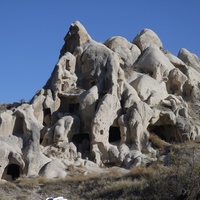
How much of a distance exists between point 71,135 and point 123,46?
11.3 metres

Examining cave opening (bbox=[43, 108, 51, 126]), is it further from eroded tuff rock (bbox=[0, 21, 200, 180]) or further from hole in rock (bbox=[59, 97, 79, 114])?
hole in rock (bbox=[59, 97, 79, 114])

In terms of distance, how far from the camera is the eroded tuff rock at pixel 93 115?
3034cm

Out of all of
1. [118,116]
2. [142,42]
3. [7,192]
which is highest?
[142,42]

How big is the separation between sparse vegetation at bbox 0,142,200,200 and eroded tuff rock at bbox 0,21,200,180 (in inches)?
77.1

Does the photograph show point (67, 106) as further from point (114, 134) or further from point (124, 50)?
point (124, 50)

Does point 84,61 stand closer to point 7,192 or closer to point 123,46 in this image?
point 123,46

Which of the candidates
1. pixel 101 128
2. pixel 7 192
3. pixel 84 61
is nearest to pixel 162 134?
pixel 101 128

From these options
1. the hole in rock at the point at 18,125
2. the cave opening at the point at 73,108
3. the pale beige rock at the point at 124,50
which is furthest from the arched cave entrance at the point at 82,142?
the pale beige rock at the point at 124,50

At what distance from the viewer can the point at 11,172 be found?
30547mm

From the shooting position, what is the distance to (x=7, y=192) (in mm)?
26031

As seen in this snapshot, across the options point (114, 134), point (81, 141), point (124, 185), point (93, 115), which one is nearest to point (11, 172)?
point (81, 141)

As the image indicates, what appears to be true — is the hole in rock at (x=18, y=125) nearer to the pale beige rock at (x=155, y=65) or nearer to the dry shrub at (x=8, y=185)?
the dry shrub at (x=8, y=185)

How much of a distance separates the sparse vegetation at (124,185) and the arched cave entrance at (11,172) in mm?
1921

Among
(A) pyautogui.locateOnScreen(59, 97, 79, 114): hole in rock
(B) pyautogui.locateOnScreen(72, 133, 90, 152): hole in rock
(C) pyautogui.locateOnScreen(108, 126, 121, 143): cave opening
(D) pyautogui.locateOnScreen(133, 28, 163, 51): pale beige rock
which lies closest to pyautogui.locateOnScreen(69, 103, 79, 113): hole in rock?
(A) pyautogui.locateOnScreen(59, 97, 79, 114): hole in rock
